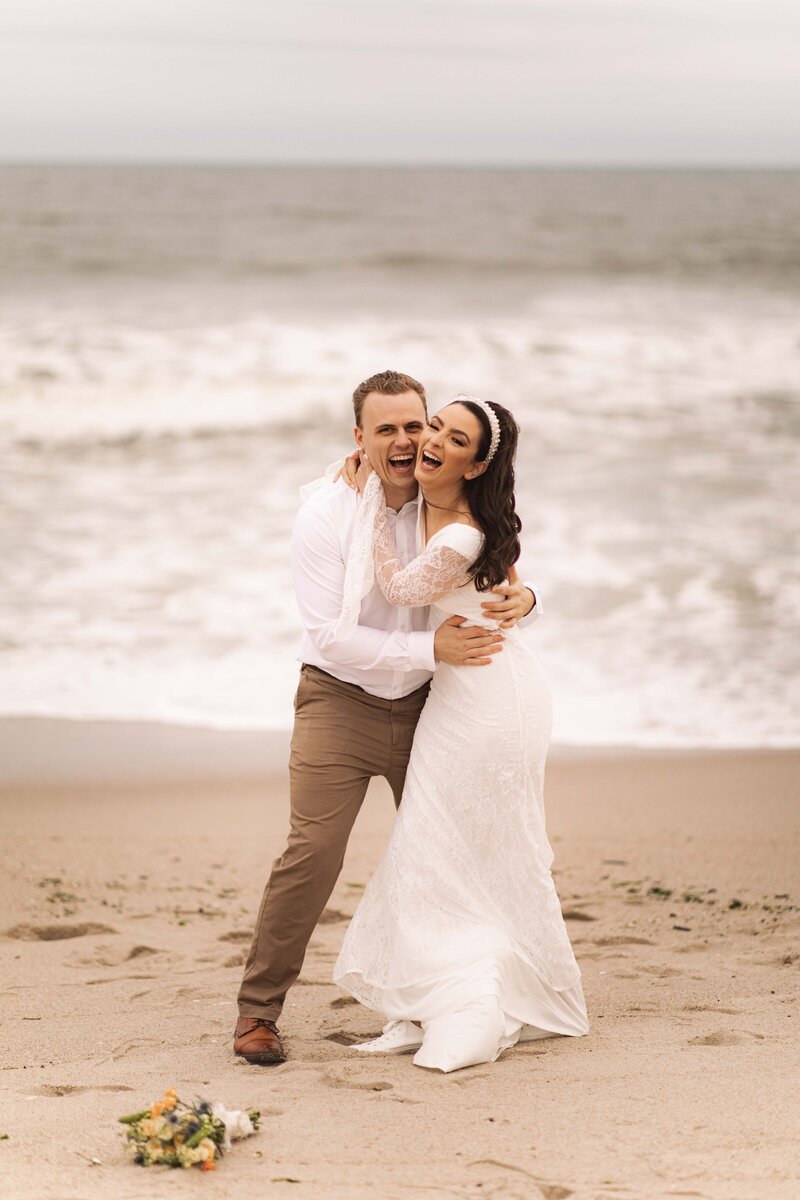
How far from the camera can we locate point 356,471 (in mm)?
4082

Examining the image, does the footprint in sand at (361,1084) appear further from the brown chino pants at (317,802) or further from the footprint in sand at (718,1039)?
the footprint in sand at (718,1039)

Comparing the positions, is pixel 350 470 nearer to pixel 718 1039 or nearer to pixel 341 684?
pixel 341 684

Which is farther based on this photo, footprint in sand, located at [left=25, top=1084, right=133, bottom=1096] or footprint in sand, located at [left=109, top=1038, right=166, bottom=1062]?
footprint in sand, located at [left=109, top=1038, right=166, bottom=1062]

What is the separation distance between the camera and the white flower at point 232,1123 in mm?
3045

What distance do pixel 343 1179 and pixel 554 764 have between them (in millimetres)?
4290

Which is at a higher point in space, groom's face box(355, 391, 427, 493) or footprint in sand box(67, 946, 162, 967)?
groom's face box(355, 391, 427, 493)

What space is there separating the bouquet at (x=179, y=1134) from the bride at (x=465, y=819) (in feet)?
3.05

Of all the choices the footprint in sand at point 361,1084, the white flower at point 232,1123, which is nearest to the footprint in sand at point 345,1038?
the footprint in sand at point 361,1084

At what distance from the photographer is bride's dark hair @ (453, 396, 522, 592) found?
385cm

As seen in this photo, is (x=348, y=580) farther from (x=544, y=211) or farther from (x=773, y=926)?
(x=544, y=211)

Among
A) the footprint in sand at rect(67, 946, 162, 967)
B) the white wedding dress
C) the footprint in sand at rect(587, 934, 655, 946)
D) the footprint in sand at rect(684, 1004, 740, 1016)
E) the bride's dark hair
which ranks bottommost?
the footprint in sand at rect(67, 946, 162, 967)

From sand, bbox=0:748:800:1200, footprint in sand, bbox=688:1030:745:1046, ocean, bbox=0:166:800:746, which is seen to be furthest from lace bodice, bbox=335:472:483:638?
ocean, bbox=0:166:800:746

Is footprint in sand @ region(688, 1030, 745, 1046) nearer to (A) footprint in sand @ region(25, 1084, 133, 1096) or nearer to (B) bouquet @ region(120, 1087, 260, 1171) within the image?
(B) bouquet @ region(120, 1087, 260, 1171)

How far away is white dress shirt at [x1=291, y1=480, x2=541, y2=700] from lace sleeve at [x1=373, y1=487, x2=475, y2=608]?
0.33ft
